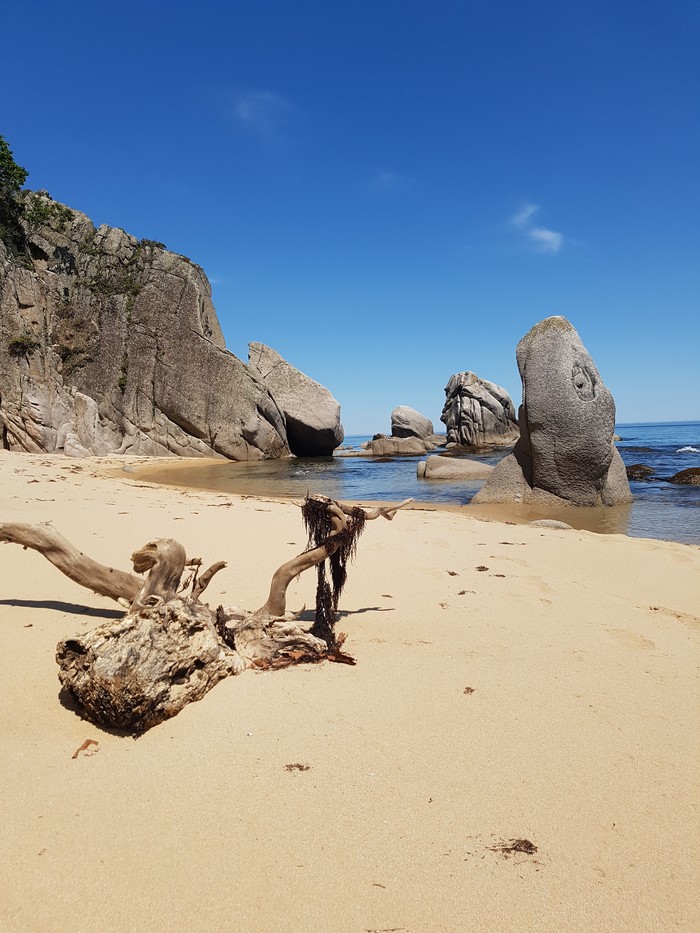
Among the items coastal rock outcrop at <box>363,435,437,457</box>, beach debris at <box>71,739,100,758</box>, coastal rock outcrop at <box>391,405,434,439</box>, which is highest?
coastal rock outcrop at <box>391,405,434,439</box>

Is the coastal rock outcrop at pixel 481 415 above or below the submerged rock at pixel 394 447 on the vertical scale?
above

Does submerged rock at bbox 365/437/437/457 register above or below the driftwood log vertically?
above

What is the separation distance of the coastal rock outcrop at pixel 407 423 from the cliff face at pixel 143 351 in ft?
34.5

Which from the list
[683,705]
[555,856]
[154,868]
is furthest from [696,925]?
[154,868]

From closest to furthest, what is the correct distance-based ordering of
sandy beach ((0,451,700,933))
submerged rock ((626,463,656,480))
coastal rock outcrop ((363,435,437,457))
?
sandy beach ((0,451,700,933)) → submerged rock ((626,463,656,480)) → coastal rock outcrop ((363,435,437,457))

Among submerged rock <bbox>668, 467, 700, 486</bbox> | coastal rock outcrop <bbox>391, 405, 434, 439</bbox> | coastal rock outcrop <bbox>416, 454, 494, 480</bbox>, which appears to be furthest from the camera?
coastal rock outcrop <bbox>391, 405, 434, 439</bbox>

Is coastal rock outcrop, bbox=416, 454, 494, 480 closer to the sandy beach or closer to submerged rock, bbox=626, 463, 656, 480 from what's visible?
submerged rock, bbox=626, 463, 656, 480

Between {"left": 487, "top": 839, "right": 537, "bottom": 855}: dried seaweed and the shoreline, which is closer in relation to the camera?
{"left": 487, "top": 839, "right": 537, "bottom": 855}: dried seaweed

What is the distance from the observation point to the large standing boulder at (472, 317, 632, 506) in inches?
418

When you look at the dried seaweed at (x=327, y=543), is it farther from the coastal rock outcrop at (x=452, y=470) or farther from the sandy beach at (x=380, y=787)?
the coastal rock outcrop at (x=452, y=470)

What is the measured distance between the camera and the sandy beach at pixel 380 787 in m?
1.46

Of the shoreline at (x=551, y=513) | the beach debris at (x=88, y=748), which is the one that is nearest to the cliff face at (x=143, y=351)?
the shoreline at (x=551, y=513)

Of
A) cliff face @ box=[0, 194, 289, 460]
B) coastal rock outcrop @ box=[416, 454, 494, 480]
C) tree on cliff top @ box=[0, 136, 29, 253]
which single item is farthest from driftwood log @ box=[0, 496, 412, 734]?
tree on cliff top @ box=[0, 136, 29, 253]

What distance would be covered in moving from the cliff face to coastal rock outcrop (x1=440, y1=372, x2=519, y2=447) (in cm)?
1332
